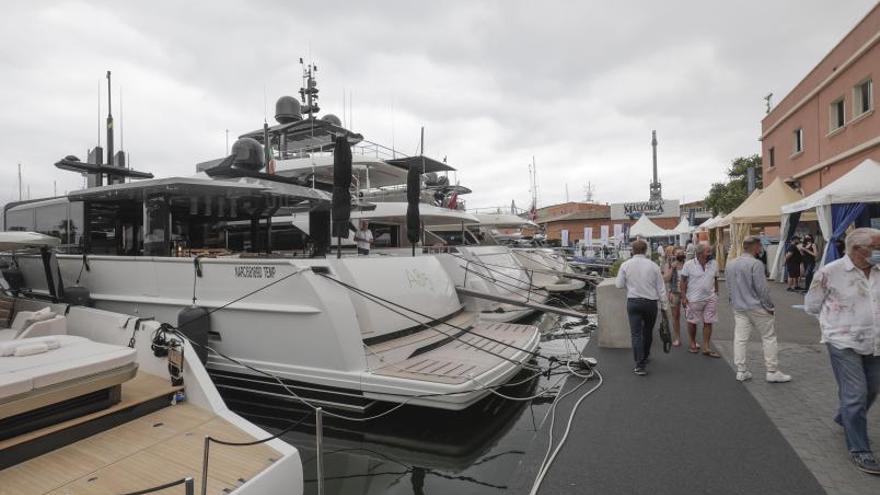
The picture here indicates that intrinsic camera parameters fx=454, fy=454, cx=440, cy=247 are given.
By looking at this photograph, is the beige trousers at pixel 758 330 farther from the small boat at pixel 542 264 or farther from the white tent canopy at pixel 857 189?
the small boat at pixel 542 264

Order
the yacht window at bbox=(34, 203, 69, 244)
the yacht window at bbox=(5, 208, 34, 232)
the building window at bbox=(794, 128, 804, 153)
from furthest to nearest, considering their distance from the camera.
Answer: the building window at bbox=(794, 128, 804, 153) → the yacht window at bbox=(5, 208, 34, 232) → the yacht window at bbox=(34, 203, 69, 244)

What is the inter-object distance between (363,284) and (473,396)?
83.4 inches

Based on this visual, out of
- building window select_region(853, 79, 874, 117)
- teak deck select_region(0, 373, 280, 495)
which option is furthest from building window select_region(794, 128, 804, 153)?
teak deck select_region(0, 373, 280, 495)

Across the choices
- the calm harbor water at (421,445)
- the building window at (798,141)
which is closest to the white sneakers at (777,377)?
the calm harbor water at (421,445)

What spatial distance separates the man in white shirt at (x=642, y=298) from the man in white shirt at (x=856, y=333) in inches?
87.5

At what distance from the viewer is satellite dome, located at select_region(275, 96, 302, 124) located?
56.1 ft

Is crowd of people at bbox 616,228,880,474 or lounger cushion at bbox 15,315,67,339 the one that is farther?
lounger cushion at bbox 15,315,67,339

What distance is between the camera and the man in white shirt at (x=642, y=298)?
5.92 meters

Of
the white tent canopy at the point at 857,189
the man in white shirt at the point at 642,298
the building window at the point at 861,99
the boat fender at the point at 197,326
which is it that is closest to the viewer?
the boat fender at the point at 197,326

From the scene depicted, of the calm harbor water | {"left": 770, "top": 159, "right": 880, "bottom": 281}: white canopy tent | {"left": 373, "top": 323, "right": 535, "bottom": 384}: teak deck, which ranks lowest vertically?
the calm harbor water

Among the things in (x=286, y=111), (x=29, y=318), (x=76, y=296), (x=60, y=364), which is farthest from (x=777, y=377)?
(x=286, y=111)

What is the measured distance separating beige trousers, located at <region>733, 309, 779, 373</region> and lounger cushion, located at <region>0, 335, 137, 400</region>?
21.3 ft

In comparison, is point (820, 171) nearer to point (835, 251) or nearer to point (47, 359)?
point (835, 251)

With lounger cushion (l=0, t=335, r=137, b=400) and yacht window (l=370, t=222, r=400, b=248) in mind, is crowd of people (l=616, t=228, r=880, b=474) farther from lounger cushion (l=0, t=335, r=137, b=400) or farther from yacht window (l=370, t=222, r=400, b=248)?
yacht window (l=370, t=222, r=400, b=248)
